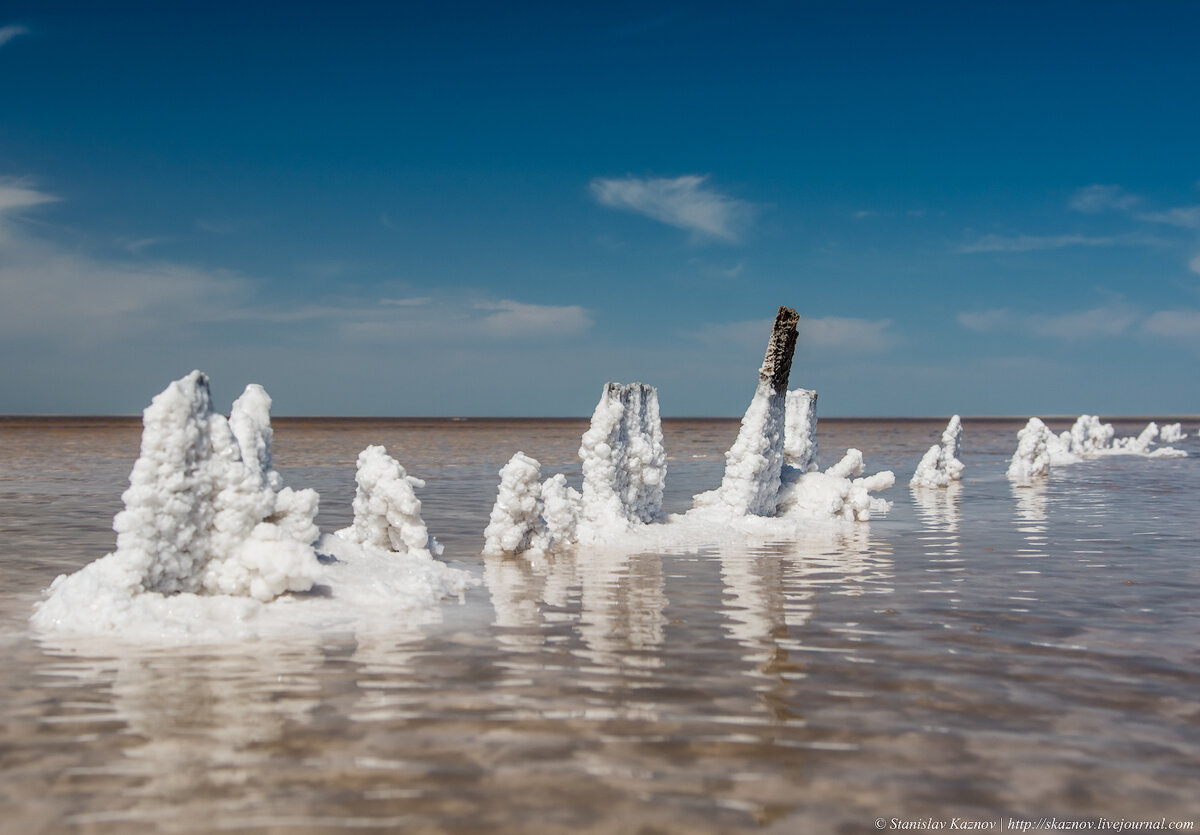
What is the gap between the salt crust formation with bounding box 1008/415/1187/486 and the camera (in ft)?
85.0

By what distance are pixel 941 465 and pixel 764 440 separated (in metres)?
11.0

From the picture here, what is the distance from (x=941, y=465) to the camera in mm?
23484

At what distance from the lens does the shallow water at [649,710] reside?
167 inches

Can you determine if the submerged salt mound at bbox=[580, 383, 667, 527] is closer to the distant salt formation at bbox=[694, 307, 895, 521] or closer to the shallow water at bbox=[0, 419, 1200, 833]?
the distant salt formation at bbox=[694, 307, 895, 521]

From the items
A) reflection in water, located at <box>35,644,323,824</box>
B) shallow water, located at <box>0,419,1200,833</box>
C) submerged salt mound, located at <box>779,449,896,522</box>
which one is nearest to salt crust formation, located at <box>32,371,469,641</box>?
shallow water, located at <box>0,419,1200,833</box>

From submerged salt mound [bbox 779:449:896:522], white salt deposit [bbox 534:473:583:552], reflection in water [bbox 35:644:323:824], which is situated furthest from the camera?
submerged salt mound [bbox 779:449:896:522]

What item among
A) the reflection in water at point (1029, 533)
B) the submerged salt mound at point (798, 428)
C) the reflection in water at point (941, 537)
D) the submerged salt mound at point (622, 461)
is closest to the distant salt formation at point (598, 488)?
Answer: the submerged salt mound at point (622, 461)

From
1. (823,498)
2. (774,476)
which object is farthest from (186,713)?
(823,498)

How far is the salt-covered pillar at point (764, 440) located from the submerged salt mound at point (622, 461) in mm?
1159

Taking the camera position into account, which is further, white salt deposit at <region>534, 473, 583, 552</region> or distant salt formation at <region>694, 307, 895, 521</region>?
distant salt formation at <region>694, 307, 895, 521</region>

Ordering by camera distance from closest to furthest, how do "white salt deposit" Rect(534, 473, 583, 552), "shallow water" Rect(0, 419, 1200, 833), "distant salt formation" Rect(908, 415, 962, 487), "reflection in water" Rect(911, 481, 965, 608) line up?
"shallow water" Rect(0, 419, 1200, 833) < "reflection in water" Rect(911, 481, 965, 608) < "white salt deposit" Rect(534, 473, 583, 552) < "distant salt formation" Rect(908, 415, 962, 487)

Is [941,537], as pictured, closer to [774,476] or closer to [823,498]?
[823,498]

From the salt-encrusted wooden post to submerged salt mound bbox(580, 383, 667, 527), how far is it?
1.87m

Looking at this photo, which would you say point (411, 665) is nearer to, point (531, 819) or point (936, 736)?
point (531, 819)
